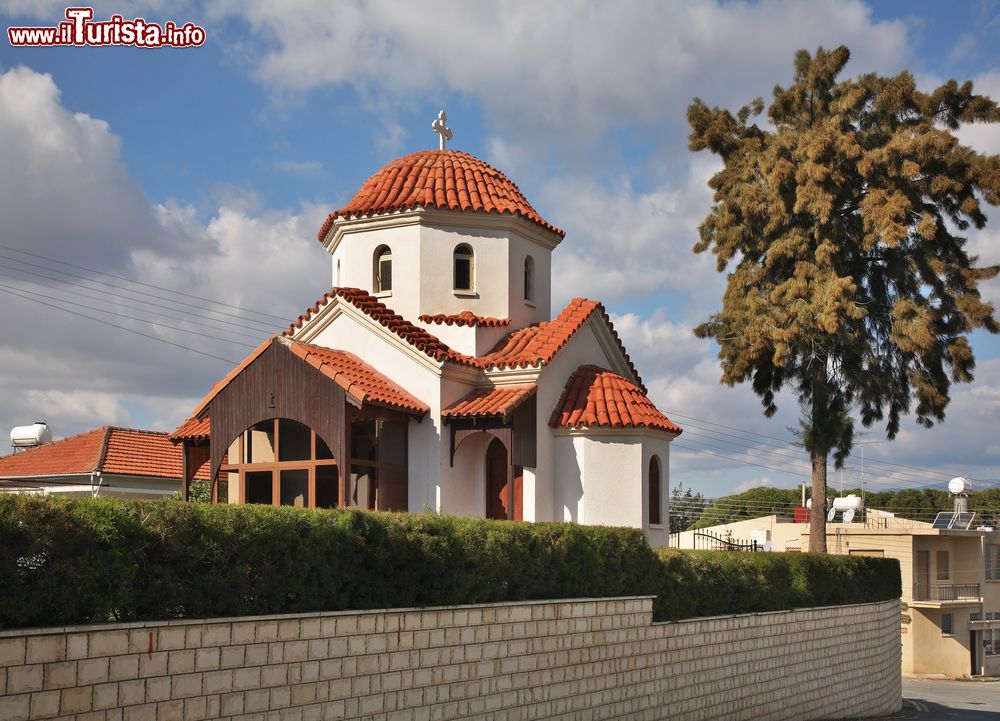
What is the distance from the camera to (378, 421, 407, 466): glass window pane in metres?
22.3

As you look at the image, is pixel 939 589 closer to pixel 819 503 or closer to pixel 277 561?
pixel 819 503

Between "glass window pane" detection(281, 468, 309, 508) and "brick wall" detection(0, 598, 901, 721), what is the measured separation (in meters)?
8.07

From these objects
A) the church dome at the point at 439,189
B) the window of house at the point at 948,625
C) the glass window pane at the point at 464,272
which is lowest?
the window of house at the point at 948,625

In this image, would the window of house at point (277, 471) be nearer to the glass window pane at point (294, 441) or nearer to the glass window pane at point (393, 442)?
the glass window pane at point (294, 441)

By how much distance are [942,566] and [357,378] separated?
41.4 meters

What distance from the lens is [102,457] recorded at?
36031 mm

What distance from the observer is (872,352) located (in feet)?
101

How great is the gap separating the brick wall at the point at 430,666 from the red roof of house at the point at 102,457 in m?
21.8

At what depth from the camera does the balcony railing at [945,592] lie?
51125 millimetres

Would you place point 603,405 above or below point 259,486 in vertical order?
above

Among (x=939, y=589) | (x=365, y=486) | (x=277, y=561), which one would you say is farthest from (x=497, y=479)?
(x=939, y=589)

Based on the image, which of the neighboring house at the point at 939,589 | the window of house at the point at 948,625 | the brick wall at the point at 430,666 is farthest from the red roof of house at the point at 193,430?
the window of house at the point at 948,625

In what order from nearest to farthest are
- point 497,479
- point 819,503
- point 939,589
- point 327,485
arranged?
point 327,485, point 497,479, point 819,503, point 939,589

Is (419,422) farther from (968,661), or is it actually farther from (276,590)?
(968,661)
